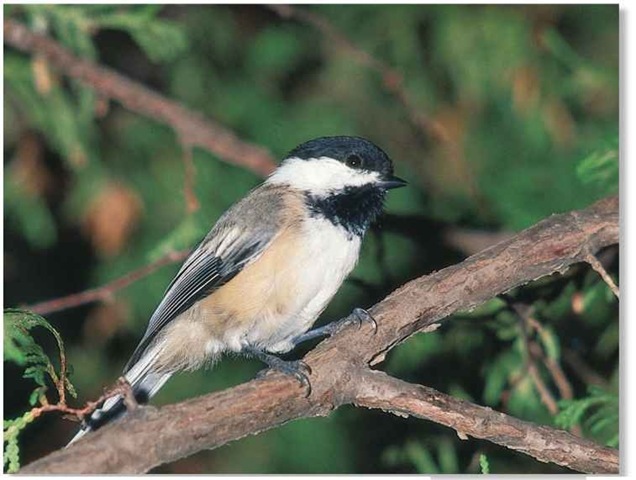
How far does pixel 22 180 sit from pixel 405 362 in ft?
4.61

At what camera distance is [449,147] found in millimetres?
3002

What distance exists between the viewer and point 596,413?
7.06 feet

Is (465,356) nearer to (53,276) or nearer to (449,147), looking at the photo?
(449,147)

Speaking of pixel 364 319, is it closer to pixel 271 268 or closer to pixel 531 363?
pixel 271 268

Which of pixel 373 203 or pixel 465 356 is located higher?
pixel 373 203

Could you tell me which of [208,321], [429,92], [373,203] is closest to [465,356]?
[373,203]

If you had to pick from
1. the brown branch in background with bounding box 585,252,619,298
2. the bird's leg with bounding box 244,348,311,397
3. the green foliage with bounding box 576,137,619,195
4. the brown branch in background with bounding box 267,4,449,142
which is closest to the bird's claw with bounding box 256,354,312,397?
the bird's leg with bounding box 244,348,311,397

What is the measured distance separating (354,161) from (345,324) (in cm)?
40

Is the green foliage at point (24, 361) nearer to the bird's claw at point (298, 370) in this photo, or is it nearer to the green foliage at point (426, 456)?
the bird's claw at point (298, 370)

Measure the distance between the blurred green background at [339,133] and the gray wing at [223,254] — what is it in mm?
390

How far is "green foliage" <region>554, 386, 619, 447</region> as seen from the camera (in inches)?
80.0

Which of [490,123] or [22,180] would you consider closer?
[22,180]

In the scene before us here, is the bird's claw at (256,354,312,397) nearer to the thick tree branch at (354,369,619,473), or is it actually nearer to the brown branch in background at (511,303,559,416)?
the thick tree branch at (354,369,619,473)

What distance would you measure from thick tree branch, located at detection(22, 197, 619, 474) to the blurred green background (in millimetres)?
504
